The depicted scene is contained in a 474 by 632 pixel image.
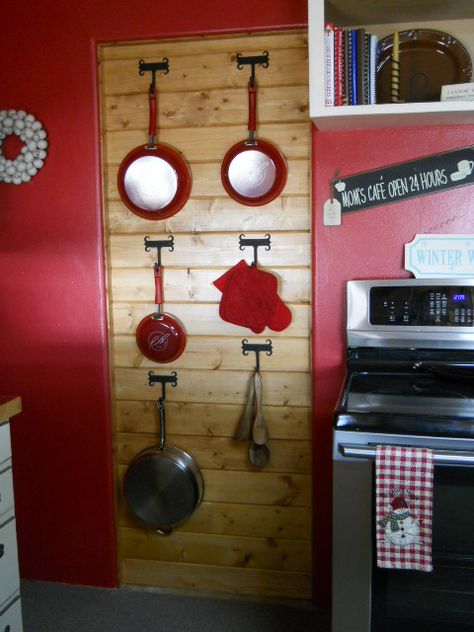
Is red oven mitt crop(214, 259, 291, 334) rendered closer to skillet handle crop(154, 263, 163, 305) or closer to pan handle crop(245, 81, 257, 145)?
skillet handle crop(154, 263, 163, 305)

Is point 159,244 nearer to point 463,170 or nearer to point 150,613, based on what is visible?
point 463,170

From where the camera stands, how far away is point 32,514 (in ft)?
7.45

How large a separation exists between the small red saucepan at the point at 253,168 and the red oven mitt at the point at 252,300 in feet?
0.74

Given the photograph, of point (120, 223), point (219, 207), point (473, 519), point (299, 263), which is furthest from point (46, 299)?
point (473, 519)

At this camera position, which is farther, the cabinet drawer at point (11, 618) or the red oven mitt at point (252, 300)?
the red oven mitt at point (252, 300)

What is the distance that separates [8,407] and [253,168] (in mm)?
1017

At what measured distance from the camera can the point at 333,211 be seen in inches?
77.4

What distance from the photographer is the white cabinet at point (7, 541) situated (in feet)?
5.40

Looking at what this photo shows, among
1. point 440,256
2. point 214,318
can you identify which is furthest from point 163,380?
point 440,256

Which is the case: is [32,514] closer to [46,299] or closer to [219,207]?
[46,299]

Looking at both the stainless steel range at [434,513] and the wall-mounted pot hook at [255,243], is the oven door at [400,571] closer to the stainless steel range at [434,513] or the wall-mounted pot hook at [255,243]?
the stainless steel range at [434,513]

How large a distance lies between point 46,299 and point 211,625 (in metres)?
1.21

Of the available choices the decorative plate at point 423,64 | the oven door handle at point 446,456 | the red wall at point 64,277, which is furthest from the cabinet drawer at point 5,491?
the decorative plate at point 423,64

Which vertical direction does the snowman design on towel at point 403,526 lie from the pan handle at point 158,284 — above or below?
below
